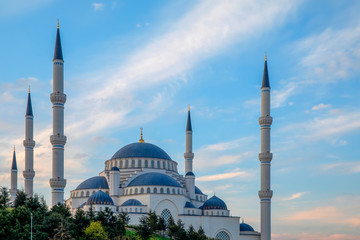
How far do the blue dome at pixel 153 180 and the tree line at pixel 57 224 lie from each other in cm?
845

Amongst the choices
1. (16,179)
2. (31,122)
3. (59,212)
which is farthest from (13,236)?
(16,179)

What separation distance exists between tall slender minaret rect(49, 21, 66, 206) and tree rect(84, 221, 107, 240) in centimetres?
1149

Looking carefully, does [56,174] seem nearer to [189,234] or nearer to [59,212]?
[59,212]

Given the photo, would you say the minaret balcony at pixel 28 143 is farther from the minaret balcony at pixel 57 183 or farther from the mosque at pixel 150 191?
the minaret balcony at pixel 57 183

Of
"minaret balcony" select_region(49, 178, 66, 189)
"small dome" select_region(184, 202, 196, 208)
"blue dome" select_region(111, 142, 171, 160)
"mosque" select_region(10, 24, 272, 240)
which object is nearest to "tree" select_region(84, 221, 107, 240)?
"minaret balcony" select_region(49, 178, 66, 189)

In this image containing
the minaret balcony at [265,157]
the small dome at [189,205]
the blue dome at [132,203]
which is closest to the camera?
the blue dome at [132,203]

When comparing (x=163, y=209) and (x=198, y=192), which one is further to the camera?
(x=198, y=192)

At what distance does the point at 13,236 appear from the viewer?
34.2 meters

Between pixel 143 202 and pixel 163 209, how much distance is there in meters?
2.44

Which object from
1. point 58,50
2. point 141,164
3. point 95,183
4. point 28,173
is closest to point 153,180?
point 141,164

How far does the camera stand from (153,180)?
58.8 metres

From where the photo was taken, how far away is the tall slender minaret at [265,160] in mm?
57188

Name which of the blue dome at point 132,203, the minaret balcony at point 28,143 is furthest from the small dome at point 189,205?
the minaret balcony at point 28,143

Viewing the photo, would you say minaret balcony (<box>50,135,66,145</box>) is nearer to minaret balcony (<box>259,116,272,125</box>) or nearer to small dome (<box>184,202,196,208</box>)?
small dome (<box>184,202,196,208</box>)
